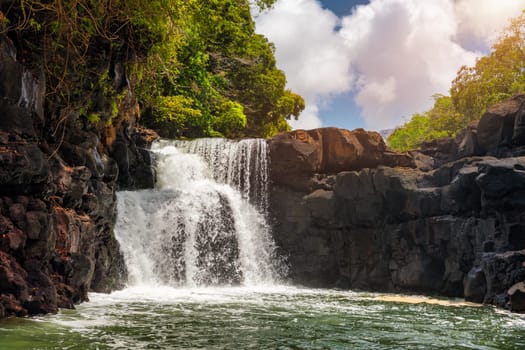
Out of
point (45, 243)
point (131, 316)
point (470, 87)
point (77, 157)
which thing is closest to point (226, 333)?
point (131, 316)

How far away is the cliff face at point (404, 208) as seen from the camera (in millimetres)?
16641

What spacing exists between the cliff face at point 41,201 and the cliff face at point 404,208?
10498 millimetres

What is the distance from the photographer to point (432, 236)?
19.9 meters

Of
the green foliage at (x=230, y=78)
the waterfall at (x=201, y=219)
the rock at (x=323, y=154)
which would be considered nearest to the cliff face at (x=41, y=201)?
the waterfall at (x=201, y=219)

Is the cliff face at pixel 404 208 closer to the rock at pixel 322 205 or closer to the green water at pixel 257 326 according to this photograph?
the rock at pixel 322 205

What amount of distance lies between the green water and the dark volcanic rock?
4006mm

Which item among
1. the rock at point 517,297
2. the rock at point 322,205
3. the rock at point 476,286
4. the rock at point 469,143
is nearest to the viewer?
the rock at point 517,297

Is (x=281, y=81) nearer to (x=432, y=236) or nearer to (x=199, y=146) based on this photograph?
(x=199, y=146)

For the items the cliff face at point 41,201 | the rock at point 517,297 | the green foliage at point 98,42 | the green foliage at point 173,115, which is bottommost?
the rock at point 517,297

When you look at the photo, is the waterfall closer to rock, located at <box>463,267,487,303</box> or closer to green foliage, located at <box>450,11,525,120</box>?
rock, located at <box>463,267,487,303</box>

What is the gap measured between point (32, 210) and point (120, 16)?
4399mm

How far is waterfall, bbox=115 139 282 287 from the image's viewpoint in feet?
61.6

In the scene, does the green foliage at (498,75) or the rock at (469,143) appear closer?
the rock at (469,143)

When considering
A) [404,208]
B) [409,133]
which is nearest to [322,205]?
[404,208]
